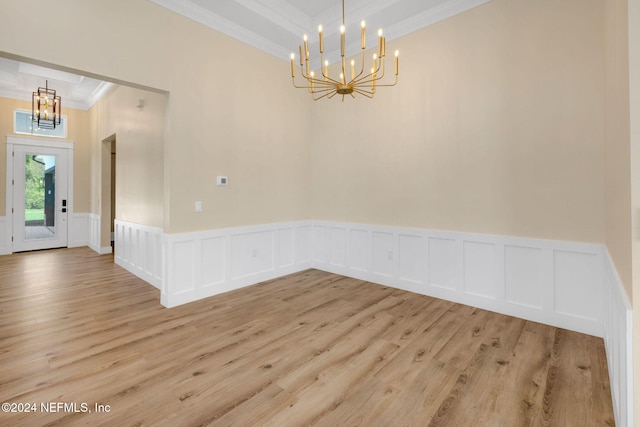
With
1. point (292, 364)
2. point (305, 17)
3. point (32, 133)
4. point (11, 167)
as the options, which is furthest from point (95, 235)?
point (292, 364)

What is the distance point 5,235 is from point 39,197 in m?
1.03

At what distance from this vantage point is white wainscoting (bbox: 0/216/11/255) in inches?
252

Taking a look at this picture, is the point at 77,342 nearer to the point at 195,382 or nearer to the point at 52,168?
the point at 195,382

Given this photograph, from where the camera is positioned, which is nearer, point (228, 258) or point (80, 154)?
point (228, 258)

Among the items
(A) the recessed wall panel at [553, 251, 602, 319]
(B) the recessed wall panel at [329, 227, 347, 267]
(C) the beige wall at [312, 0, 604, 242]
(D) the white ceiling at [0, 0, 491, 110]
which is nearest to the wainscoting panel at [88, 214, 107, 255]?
(B) the recessed wall panel at [329, 227, 347, 267]

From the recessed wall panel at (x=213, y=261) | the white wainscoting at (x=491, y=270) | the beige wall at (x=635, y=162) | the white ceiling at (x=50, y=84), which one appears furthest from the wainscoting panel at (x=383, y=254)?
the white ceiling at (x=50, y=84)

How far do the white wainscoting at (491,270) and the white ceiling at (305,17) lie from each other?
275 cm

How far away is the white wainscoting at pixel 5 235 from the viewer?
639 cm

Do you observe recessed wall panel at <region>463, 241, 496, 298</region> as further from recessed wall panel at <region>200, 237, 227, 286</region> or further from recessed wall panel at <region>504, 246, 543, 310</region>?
recessed wall panel at <region>200, 237, 227, 286</region>

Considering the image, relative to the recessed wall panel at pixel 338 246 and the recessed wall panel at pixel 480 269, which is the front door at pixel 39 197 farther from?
the recessed wall panel at pixel 480 269

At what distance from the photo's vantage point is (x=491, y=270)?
3371mm

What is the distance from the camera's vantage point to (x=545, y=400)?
76.4 inches

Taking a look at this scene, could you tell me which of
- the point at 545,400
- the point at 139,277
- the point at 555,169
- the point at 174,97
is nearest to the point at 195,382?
the point at 545,400

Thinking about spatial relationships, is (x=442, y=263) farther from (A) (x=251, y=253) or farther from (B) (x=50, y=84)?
(B) (x=50, y=84)
